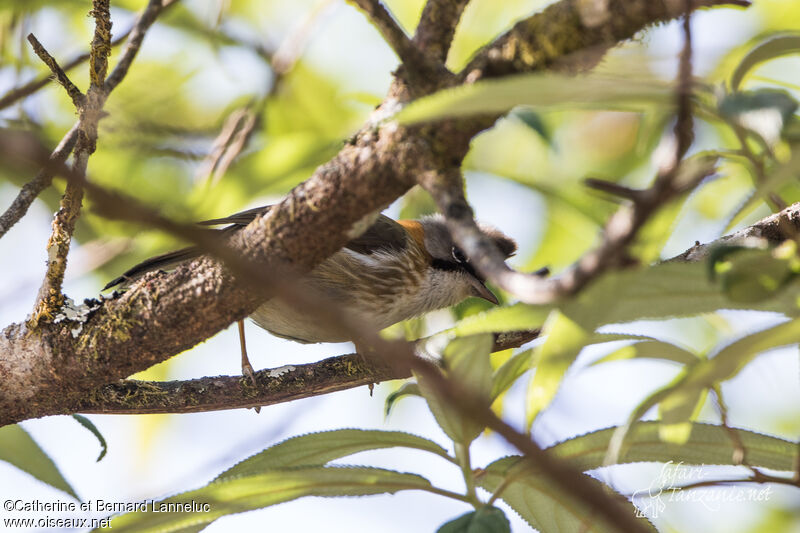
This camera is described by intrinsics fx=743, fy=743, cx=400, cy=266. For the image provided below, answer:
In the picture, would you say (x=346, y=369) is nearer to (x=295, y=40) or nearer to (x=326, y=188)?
(x=326, y=188)

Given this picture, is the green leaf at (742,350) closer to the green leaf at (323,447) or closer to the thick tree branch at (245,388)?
the green leaf at (323,447)

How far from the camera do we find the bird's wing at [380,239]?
398 cm

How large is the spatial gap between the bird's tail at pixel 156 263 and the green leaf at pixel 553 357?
1867 millimetres

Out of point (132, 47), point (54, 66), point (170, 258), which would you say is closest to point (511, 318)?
point (54, 66)

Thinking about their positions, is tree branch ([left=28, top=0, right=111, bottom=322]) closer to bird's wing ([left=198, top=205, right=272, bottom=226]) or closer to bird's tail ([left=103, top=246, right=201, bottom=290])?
bird's tail ([left=103, top=246, right=201, bottom=290])

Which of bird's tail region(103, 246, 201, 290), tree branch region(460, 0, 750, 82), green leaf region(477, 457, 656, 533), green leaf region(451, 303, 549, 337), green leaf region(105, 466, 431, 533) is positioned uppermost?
bird's tail region(103, 246, 201, 290)

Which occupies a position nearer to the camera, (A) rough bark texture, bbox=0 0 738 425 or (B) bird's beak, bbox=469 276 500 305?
(A) rough bark texture, bbox=0 0 738 425

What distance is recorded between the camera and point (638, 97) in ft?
3.44

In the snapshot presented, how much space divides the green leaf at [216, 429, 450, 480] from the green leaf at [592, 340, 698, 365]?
462mm

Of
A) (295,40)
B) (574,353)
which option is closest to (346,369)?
(574,353)

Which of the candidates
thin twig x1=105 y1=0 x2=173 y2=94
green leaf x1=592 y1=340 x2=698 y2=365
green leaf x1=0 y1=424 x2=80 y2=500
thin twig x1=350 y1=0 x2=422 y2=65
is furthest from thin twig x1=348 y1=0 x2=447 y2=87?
green leaf x1=0 y1=424 x2=80 y2=500

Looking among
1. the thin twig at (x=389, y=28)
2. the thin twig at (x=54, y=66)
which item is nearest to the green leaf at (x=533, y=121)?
the thin twig at (x=389, y=28)

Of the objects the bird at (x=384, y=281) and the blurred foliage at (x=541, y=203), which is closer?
the blurred foliage at (x=541, y=203)

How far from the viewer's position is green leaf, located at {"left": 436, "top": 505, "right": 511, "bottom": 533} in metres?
1.35
